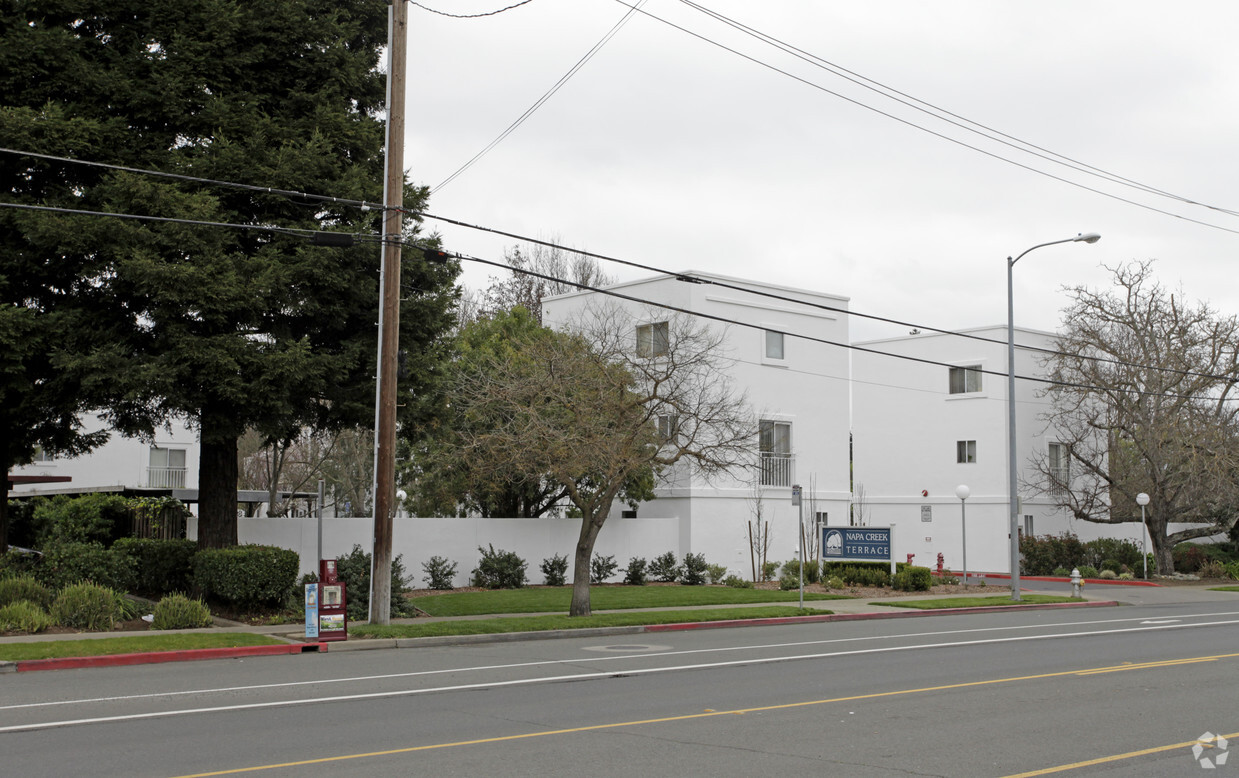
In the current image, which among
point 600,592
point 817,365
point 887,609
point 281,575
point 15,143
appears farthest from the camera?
point 817,365

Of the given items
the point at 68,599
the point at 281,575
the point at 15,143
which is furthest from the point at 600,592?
the point at 15,143

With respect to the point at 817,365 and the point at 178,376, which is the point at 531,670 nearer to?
the point at 178,376

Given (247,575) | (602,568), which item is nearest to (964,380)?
(602,568)

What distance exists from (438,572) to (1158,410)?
2541cm

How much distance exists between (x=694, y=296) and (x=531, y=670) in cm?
2067

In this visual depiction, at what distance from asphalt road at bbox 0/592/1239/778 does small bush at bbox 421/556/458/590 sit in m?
10.2

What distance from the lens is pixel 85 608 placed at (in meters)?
18.8

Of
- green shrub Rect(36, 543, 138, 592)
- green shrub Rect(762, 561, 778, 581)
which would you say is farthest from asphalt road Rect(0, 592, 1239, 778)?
green shrub Rect(762, 561, 778, 581)

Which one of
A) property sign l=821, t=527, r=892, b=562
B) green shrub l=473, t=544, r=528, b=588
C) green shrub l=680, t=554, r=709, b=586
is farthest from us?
green shrub l=680, t=554, r=709, b=586

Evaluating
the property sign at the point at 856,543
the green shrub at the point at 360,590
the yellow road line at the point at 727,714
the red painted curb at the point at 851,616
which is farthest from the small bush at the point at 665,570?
the yellow road line at the point at 727,714

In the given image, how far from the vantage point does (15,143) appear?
18406 mm

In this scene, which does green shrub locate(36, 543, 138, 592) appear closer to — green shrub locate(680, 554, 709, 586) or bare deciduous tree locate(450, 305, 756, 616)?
bare deciduous tree locate(450, 305, 756, 616)

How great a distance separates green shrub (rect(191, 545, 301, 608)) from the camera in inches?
806

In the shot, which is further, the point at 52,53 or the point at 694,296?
the point at 694,296
